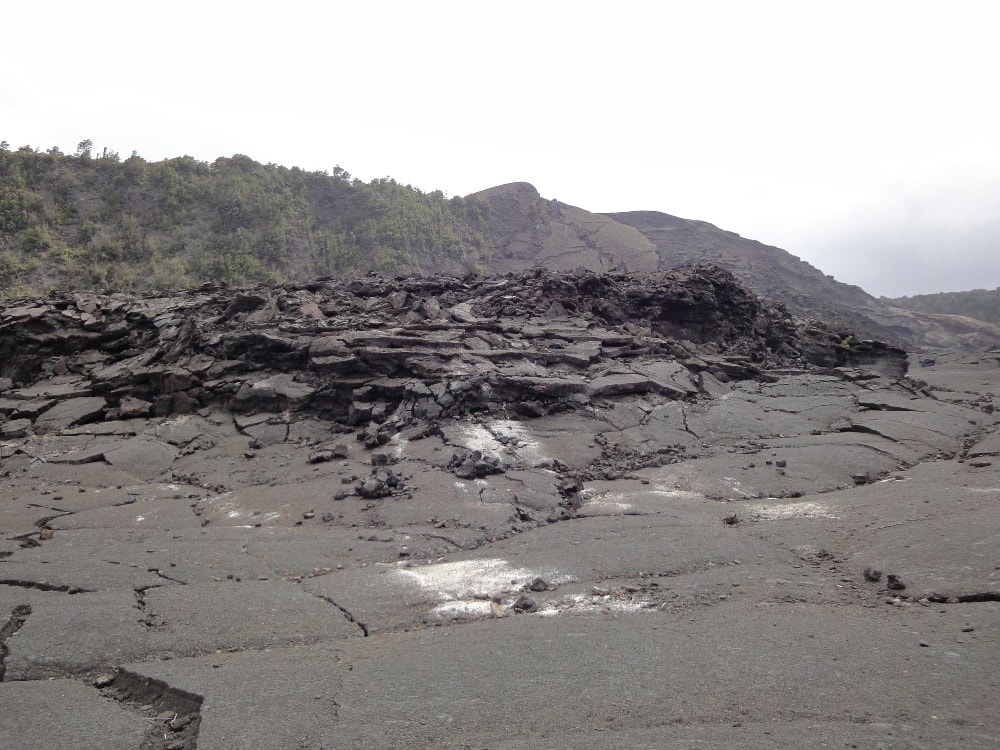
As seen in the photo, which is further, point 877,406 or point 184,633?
point 877,406

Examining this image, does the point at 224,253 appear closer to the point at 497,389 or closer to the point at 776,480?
the point at 497,389

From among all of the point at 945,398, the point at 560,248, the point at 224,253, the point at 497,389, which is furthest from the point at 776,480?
the point at 560,248

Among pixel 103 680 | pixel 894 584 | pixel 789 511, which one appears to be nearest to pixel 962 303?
pixel 789 511

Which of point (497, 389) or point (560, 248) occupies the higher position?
point (560, 248)

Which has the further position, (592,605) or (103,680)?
(592,605)

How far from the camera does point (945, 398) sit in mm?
14273

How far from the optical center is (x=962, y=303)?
53219mm

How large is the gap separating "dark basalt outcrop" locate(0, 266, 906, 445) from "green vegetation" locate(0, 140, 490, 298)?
10719 mm

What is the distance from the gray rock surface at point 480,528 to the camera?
3.40 meters

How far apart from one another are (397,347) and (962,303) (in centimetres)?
5980

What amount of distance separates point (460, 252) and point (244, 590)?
34766 millimetres

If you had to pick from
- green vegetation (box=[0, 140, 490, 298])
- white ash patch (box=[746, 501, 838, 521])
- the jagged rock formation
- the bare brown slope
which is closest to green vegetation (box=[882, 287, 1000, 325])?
the jagged rock formation

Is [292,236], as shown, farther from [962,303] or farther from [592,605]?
[962,303]

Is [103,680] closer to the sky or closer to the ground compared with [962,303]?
closer to the ground
